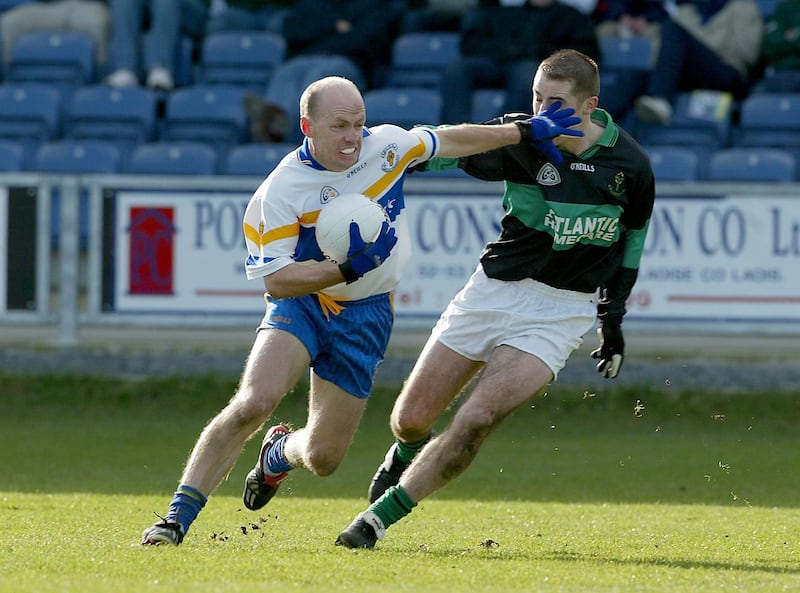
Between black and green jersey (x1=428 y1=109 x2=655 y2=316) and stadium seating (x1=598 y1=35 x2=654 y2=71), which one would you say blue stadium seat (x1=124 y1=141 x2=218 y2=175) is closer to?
stadium seating (x1=598 y1=35 x2=654 y2=71)

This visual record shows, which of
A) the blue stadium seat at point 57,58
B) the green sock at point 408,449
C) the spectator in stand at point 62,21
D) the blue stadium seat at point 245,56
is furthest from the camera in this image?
the spectator in stand at point 62,21

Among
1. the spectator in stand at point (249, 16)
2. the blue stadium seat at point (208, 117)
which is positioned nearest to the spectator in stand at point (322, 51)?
the blue stadium seat at point (208, 117)

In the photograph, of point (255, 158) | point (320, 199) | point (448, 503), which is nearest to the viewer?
point (320, 199)

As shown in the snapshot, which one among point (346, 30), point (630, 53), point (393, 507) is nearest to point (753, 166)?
point (630, 53)

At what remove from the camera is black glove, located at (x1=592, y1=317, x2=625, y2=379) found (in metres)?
7.56

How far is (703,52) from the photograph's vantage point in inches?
624

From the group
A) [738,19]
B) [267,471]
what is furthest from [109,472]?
[738,19]

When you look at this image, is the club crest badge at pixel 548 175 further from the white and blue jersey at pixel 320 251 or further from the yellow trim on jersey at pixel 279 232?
the yellow trim on jersey at pixel 279 232

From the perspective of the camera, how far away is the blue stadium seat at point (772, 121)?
15.5 meters

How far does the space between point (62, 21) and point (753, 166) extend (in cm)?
870

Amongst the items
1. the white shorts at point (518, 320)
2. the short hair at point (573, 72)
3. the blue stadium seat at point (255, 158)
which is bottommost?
the blue stadium seat at point (255, 158)

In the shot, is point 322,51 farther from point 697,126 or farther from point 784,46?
point 784,46

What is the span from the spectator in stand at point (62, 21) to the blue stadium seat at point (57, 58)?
0.20m

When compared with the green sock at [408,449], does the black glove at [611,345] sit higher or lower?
higher
